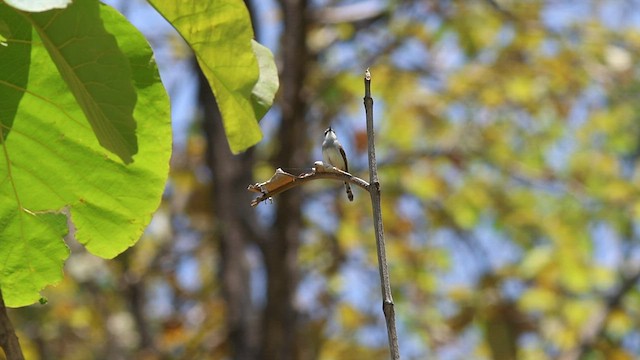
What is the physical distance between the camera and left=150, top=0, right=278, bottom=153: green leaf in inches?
46.6

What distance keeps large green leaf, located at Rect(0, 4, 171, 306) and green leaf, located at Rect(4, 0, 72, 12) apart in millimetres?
245

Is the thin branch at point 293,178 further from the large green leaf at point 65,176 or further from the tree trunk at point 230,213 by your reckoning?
the tree trunk at point 230,213

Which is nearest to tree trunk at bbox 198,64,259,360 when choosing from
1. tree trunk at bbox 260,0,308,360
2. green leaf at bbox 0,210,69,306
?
tree trunk at bbox 260,0,308,360

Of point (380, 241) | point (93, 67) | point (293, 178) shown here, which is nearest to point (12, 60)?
point (93, 67)

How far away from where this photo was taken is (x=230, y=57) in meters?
1.21

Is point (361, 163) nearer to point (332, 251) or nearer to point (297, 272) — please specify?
point (332, 251)

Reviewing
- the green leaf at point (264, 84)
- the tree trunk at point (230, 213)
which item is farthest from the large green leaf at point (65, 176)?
the tree trunk at point (230, 213)

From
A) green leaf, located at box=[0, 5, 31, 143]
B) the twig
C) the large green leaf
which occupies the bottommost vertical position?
the twig

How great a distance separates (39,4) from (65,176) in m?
0.43

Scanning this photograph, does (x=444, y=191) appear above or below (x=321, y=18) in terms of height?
below

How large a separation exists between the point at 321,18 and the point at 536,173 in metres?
2.15

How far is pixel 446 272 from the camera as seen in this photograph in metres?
6.84

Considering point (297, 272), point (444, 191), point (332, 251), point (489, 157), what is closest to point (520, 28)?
point (489, 157)

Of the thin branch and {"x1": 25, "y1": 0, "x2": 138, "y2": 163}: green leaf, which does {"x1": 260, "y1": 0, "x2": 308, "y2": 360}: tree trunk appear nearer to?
{"x1": 25, "y1": 0, "x2": 138, "y2": 163}: green leaf
